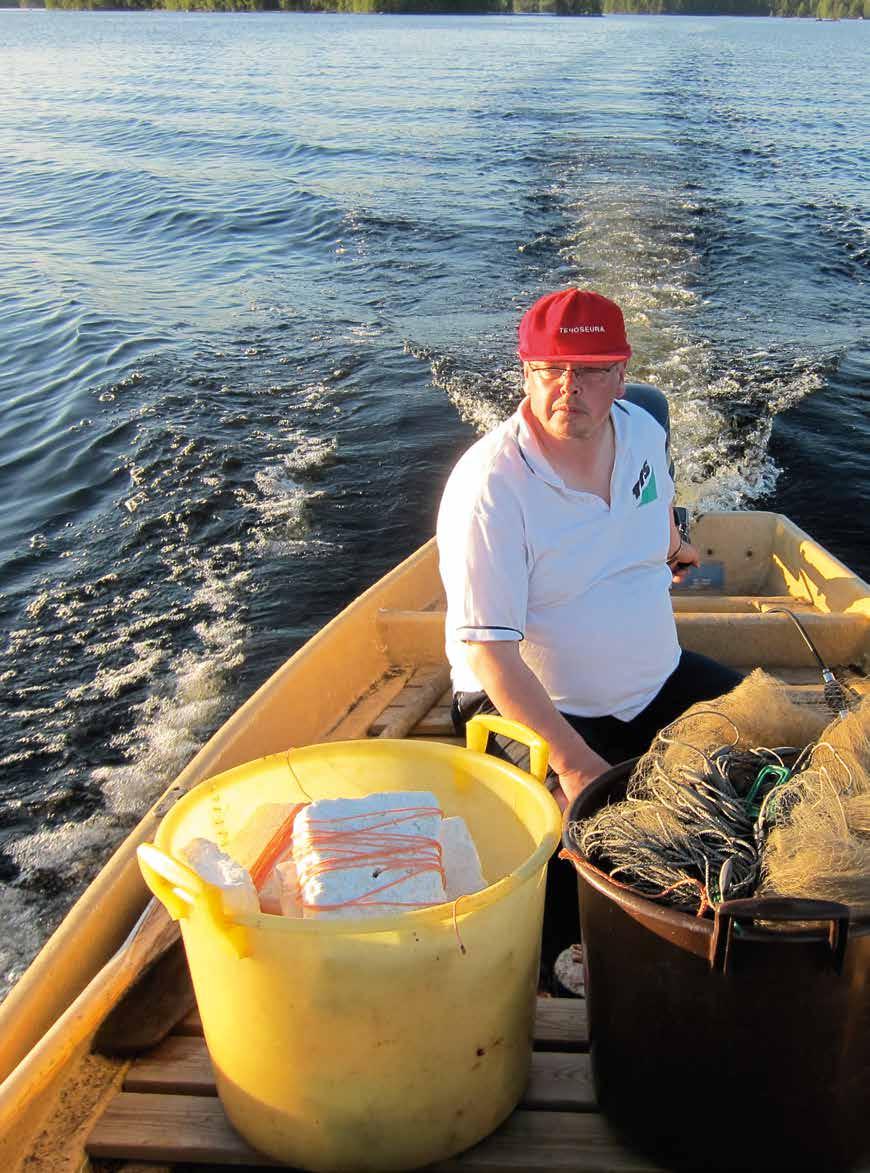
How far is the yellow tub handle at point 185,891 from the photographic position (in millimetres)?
1677

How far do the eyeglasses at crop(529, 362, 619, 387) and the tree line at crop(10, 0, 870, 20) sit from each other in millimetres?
62328

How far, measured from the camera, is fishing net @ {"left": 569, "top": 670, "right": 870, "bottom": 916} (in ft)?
5.67

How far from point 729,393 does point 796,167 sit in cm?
960

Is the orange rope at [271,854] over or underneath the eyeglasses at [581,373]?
underneath

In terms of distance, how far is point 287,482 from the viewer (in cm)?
813

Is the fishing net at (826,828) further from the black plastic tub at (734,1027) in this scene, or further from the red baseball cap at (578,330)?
the red baseball cap at (578,330)

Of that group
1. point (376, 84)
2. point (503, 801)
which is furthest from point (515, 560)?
point (376, 84)

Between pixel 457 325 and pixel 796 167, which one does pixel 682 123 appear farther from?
pixel 457 325

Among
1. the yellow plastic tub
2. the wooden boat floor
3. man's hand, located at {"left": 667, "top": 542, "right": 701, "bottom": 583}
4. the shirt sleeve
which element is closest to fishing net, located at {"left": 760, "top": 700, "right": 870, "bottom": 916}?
the yellow plastic tub

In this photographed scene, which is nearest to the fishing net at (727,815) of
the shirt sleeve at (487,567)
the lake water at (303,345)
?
the shirt sleeve at (487,567)

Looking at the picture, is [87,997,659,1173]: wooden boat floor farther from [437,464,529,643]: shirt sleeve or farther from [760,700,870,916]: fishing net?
[437,464,529,643]: shirt sleeve

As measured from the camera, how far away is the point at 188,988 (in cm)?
246

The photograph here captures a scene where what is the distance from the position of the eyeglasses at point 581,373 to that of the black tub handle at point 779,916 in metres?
1.36

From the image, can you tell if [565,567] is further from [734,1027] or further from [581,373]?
[734,1027]
